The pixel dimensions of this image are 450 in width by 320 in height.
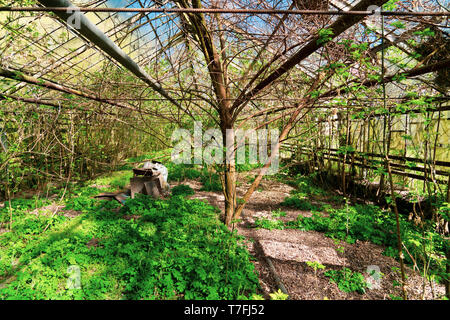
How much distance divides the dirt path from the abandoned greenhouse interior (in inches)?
0.9

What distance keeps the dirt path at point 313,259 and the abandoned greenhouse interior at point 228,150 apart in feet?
0.08

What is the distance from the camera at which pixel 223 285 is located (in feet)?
7.59

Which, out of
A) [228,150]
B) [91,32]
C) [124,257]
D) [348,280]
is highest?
[91,32]

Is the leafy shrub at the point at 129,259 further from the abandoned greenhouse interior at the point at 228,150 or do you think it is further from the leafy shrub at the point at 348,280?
the leafy shrub at the point at 348,280

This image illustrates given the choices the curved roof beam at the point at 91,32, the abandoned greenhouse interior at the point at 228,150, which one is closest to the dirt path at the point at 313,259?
the abandoned greenhouse interior at the point at 228,150

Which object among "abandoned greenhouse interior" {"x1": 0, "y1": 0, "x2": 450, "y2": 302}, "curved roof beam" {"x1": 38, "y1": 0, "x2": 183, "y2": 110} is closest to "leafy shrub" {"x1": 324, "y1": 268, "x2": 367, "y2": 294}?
"abandoned greenhouse interior" {"x1": 0, "y1": 0, "x2": 450, "y2": 302}

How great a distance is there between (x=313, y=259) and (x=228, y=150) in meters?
2.00

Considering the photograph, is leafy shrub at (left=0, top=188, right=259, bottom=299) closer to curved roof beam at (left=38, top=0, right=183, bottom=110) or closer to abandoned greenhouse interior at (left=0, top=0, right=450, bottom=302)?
abandoned greenhouse interior at (left=0, top=0, right=450, bottom=302)

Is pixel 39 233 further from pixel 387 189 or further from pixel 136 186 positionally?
pixel 387 189

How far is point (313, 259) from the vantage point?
2963 millimetres

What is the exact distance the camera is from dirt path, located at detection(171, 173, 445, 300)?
7.84 feet

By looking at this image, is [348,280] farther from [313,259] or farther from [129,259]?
[129,259]

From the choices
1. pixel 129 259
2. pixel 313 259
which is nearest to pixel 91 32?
pixel 129 259
